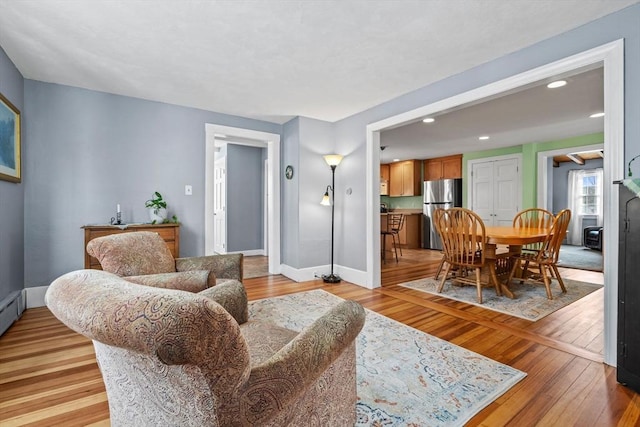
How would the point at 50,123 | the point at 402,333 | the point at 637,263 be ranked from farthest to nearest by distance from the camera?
the point at 50,123 → the point at 402,333 → the point at 637,263

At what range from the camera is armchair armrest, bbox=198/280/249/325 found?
1.55m

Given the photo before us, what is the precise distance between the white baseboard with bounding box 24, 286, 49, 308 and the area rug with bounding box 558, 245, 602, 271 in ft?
24.2

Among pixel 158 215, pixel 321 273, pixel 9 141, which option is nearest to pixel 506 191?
pixel 321 273

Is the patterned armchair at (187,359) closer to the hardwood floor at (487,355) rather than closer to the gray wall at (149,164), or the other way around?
the hardwood floor at (487,355)

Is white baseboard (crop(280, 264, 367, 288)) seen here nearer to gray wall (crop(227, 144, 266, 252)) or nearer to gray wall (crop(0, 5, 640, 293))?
gray wall (crop(0, 5, 640, 293))

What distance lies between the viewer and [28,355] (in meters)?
2.08

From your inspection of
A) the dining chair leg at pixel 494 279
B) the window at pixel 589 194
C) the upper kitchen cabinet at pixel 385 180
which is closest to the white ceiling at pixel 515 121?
the upper kitchen cabinet at pixel 385 180

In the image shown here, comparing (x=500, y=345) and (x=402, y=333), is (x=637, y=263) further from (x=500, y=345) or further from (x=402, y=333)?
(x=402, y=333)

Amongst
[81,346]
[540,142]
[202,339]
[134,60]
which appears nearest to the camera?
[202,339]

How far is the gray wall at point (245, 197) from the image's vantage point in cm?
620

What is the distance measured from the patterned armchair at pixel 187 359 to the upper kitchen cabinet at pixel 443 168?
6.97 m

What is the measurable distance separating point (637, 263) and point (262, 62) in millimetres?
2941

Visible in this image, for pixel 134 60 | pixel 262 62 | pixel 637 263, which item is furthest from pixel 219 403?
pixel 134 60

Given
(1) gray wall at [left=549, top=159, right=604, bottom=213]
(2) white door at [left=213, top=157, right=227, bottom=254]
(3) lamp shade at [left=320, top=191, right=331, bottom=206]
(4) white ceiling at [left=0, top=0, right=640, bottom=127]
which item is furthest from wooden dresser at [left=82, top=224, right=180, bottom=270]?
(1) gray wall at [left=549, top=159, right=604, bottom=213]
